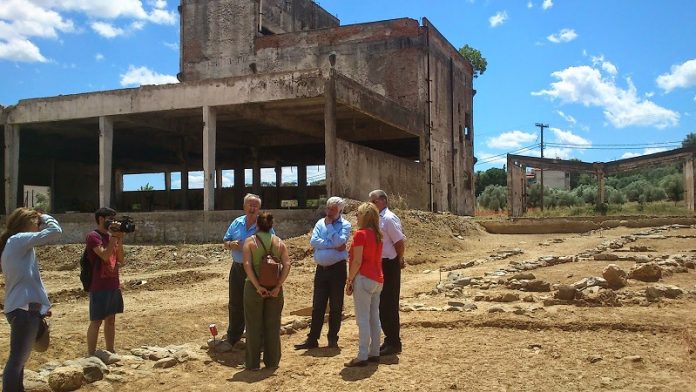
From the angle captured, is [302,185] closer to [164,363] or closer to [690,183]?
[690,183]

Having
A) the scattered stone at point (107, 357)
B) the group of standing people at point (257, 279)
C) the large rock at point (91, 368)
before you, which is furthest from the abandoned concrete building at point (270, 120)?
the large rock at point (91, 368)

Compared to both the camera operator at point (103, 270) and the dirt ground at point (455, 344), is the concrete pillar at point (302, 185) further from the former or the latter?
the camera operator at point (103, 270)

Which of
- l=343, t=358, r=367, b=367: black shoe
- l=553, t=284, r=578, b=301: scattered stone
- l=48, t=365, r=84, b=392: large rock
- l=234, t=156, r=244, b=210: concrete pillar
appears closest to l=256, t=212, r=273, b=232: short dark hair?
l=343, t=358, r=367, b=367: black shoe

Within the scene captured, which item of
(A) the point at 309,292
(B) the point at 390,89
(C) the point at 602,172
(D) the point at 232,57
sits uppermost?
(D) the point at 232,57

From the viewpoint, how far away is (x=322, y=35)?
31.6 meters

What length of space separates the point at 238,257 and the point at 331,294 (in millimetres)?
1058

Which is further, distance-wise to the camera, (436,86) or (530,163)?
(530,163)

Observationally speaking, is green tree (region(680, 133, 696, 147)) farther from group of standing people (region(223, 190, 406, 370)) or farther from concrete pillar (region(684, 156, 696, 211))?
group of standing people (region(223, 190, 406, 370))

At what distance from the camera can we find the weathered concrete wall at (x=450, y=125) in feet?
102

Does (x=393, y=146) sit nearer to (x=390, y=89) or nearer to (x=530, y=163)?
(x=390, y=89)

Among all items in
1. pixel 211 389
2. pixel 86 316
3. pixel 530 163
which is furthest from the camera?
pixel 530 163

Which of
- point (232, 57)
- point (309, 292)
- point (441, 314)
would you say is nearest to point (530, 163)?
point (232, 57)

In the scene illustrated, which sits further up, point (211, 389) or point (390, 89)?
point (390, 89)

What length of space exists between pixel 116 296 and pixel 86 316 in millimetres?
3373
